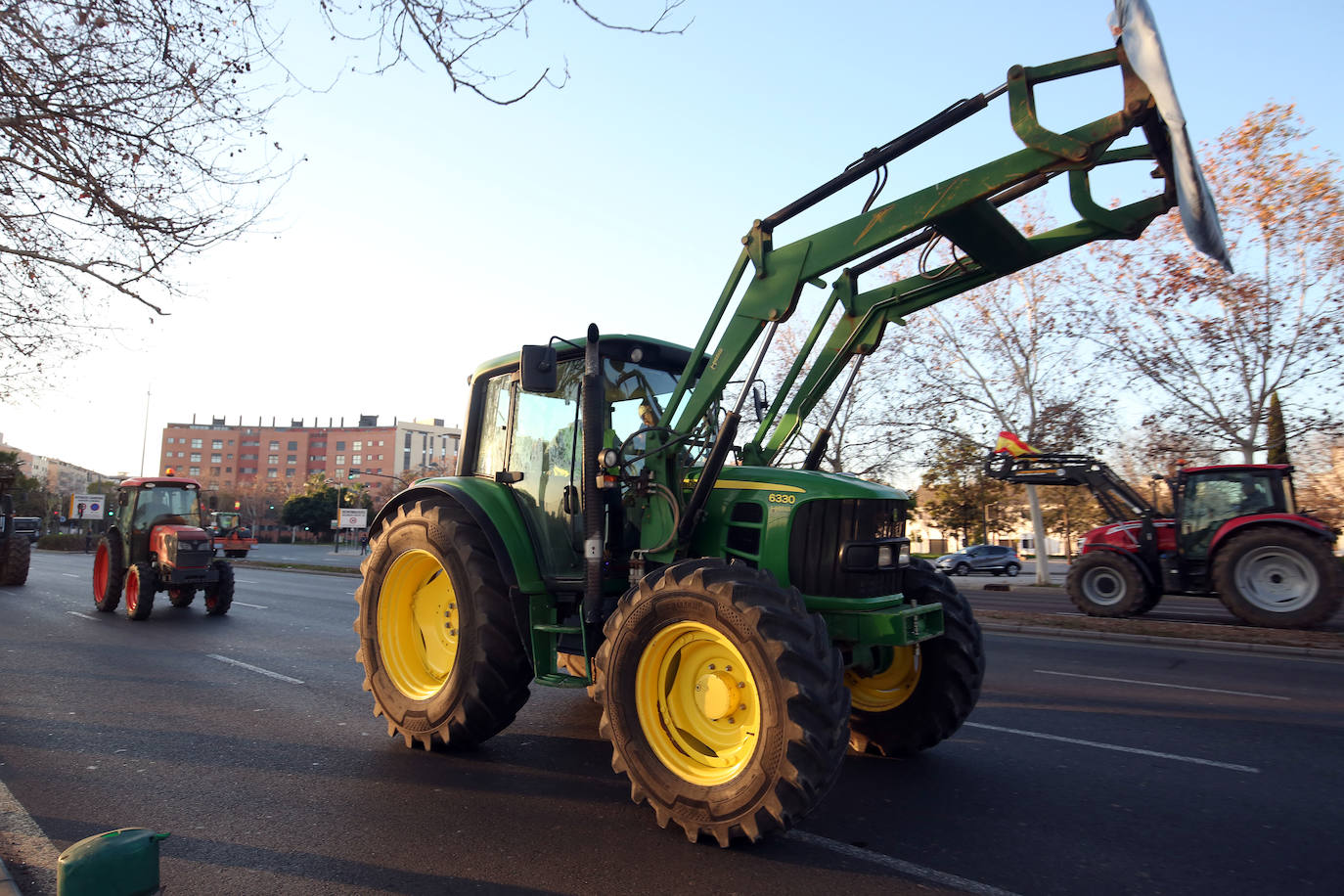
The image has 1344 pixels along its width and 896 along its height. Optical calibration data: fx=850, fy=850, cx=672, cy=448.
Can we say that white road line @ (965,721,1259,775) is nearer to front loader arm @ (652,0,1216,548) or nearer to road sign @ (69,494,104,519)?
front loader arm @ (652,0,1216,548)

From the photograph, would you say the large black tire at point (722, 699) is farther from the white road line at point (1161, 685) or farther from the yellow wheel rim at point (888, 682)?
the white road line at point (1161, 685)

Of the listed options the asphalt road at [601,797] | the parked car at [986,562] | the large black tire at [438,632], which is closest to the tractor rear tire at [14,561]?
the asphalt road at [601,797]

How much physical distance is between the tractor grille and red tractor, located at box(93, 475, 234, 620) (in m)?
11.5

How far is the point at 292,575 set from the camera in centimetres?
2584

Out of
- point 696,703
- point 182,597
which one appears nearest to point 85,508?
point 182,597

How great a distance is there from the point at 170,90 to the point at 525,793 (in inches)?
216

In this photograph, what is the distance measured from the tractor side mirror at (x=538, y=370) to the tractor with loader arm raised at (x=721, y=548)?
0.01 m

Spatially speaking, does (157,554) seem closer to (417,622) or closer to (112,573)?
(112,573)

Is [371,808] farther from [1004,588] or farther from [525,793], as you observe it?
[1004,588]

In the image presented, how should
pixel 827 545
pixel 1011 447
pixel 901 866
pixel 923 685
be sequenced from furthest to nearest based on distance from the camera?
1. pixel 1011 447
2. pixel 923 685
3. pixel 827 545
4. pixel 901 866

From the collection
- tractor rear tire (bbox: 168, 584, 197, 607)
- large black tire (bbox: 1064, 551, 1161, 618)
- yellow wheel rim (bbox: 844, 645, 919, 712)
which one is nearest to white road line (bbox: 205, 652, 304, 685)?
yellow wheel rim (bbox: 844, 645, 919, 712)

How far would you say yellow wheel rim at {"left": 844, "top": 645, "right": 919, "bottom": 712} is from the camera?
5258mm

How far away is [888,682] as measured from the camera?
5395 millimetres

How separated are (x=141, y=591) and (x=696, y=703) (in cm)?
1143
